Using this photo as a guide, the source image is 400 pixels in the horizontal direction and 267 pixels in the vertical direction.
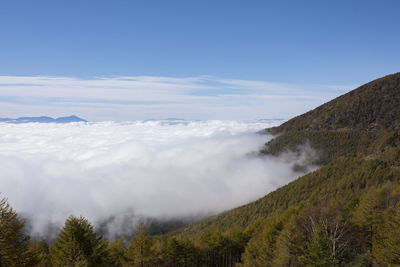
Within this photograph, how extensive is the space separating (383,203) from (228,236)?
28519 millimetres

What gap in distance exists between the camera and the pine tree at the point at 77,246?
2639 centimetres

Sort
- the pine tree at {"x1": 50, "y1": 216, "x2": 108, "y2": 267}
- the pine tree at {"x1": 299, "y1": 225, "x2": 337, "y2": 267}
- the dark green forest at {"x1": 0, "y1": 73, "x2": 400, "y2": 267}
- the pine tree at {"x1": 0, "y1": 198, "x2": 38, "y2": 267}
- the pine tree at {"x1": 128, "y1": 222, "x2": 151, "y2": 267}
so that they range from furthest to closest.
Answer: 1. the pine tree at {"x1": 128, "y1": 222, "x2": 151, "y2": 267}
2. the pine tree at {"x1": 50, "y1": 216, "x2": 108, "y2": 267}
3. the pine tree at {"x1": 299, "y1": 225, "x2": 337, "y2": 267}
4. the dark green forest at {"x1": 0, "y1": 73, "x2": 400, "y2": 267}
5. the pine tree at {"x1": 0, "y1": 198, "x2": 38, "y2": 267}

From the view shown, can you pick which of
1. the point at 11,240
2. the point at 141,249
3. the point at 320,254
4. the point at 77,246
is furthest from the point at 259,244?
the point at 11,240

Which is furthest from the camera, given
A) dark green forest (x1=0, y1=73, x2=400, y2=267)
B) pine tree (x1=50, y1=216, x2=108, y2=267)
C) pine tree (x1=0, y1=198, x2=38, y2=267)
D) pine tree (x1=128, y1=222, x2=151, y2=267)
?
pine tree (x1=128, y1=222, x2=151, y2=267)

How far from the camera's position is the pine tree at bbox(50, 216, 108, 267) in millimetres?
26391

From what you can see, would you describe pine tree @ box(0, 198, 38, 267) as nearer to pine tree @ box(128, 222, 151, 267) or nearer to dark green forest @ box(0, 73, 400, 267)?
dark green forest @ box(0, 73, 400, 267)

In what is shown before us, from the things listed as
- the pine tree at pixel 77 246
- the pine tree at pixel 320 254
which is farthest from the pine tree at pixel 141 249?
the pine tree at pixel 320 254

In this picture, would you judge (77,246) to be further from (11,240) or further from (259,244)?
(259,244)

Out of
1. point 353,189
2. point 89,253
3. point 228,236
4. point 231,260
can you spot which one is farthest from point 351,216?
point 353,189

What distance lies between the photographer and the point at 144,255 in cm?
3244

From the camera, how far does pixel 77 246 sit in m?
26.6

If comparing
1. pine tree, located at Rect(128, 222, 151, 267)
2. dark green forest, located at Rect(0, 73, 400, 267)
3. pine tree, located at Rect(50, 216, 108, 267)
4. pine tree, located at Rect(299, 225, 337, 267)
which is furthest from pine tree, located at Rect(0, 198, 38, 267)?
pine tree, located at Rect(299, 225, 337, 267)

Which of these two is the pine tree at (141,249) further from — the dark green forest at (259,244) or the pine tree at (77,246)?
the pine tree at (77,246)

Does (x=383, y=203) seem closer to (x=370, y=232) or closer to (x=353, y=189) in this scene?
(x=370, y=232)
